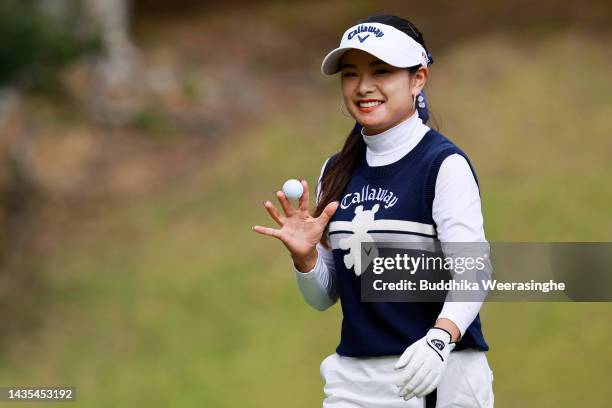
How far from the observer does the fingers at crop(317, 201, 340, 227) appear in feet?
11.1

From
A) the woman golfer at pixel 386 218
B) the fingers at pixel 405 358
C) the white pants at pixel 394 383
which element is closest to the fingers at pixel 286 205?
the woman golfer at pixel 386 218

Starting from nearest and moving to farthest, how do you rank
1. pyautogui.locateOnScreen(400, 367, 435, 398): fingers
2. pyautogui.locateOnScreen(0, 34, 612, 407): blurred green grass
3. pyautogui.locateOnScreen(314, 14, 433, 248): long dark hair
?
pyautogui.locateOnScreen(400, 367, 435, 398): fingers < pyautogui.locateOnScreen(314, 14, 433, 248): long dark hair < pyautogui.locateOnScreen(0, 34, 612, 407): blurred green grass

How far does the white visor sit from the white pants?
87cm

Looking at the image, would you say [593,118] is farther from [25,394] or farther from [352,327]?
[352,327]

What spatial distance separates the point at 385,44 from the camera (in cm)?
334

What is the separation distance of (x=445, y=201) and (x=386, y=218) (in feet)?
0.66

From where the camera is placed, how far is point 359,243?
11.1ft

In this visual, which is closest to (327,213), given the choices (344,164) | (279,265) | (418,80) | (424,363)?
(344,164)

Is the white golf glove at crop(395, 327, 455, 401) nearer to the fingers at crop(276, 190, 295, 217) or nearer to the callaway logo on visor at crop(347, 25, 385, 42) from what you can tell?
the fingers at crop(276, 190, 295, 217)

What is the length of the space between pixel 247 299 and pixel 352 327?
809 cm

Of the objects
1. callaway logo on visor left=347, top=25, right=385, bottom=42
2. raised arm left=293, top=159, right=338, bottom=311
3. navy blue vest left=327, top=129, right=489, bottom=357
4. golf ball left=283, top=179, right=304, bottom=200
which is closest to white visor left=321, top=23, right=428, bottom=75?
callaway logo on visor left=347, top=25, right=385, bottom=42

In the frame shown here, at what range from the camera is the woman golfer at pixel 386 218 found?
3.23 metres
